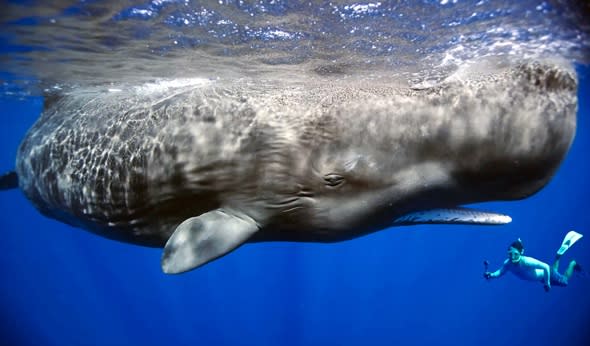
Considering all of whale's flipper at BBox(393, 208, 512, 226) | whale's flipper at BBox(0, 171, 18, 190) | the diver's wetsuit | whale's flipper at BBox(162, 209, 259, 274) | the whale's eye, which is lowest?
the diver's wetsuit

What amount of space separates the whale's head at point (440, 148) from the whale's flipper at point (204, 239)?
0.63 metres

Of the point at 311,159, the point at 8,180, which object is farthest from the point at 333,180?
the point at 8,180

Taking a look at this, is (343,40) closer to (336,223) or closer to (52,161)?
(336,223)

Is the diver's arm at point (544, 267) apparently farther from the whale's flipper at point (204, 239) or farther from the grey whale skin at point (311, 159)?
the whale's flipper at point (204, 239)

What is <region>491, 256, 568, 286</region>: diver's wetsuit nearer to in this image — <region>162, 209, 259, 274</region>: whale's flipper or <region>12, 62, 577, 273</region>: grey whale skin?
<region>12, 62, 577, 273</region>: grey whale skin

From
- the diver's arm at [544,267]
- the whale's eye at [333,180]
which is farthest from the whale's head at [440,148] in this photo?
the diver's arm at [544,267]

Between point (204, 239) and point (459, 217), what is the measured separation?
2.06 meters

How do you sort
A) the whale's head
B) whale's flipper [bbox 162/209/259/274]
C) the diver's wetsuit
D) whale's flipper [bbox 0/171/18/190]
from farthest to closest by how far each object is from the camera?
the diver's wetsuit → whale's flipper [bbox 0/171/18/190] → whale's flipper [bbox 162/209/259/274] → the whale's head

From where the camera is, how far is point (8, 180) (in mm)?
7496

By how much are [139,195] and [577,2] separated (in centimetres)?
551

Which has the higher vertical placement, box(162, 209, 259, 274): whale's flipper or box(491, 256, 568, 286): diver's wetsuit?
box(162, 209, 259, 274): whale's flipper

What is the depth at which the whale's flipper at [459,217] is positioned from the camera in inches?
126

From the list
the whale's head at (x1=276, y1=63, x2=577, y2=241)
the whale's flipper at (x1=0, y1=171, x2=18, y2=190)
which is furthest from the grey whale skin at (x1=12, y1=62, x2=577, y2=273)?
the whale's flipper at (x1=0, y1=171, x2=18, y2=190)

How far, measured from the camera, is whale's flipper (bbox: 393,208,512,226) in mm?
3191
